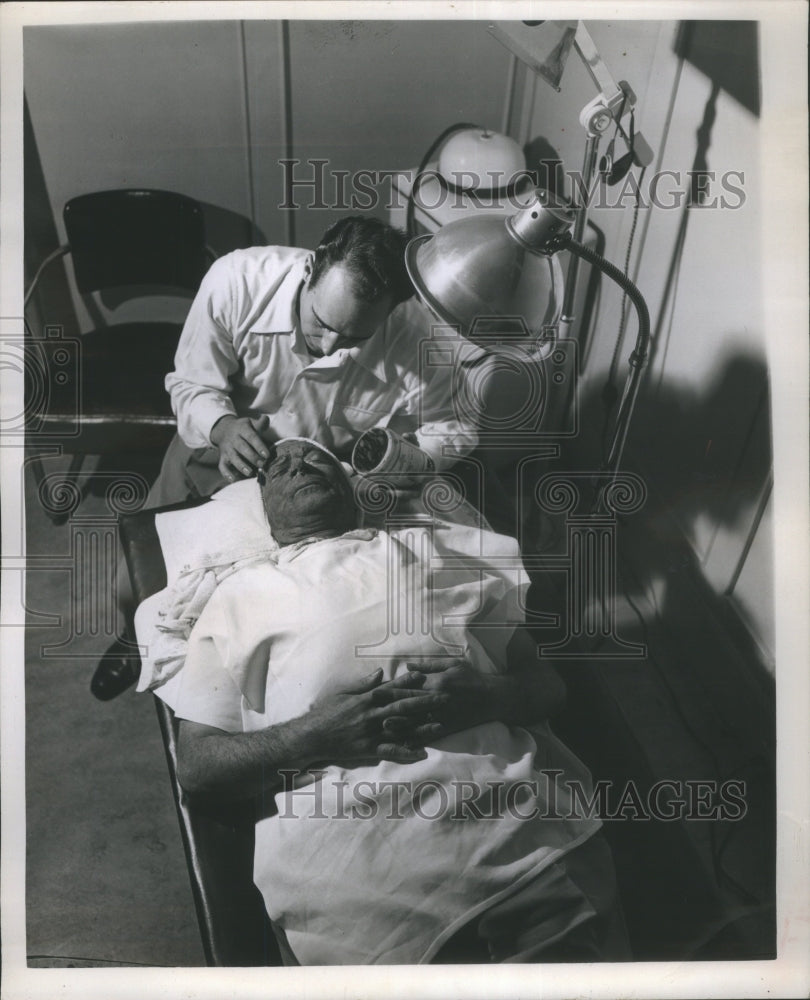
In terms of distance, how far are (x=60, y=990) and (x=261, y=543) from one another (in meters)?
0.92

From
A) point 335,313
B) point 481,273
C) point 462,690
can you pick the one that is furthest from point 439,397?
point 462,690

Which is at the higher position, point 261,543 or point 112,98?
point 112,98

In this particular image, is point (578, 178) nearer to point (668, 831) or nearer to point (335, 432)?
point (335, 432)

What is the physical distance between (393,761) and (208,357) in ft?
2.74

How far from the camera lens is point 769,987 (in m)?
1.64

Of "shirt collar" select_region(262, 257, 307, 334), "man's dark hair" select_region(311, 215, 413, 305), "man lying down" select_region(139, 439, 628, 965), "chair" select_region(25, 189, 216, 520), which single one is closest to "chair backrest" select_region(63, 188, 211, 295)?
"chair" select_region(25, 189, 216, 520)

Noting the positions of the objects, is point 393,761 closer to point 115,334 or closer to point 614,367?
point 614,367

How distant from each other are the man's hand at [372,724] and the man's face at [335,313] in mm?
636

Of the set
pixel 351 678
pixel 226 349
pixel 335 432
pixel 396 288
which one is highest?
pixel 396 288

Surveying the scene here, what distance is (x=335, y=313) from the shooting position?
5.26 feet

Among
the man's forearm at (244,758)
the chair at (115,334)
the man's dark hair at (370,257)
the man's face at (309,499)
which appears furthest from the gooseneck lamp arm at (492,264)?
the man's forearm at (244,758)

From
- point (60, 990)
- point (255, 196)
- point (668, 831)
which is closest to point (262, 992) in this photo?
point (60, 990)

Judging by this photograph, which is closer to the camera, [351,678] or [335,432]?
[351,678]

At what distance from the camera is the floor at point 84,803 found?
160 centimetres
